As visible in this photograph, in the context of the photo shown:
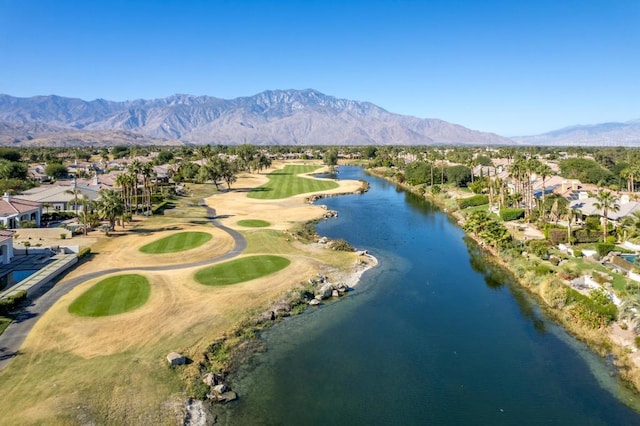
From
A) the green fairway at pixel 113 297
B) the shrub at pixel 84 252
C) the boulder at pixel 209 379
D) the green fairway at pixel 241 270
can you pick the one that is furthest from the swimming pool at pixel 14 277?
the boulder at pixel 209 379

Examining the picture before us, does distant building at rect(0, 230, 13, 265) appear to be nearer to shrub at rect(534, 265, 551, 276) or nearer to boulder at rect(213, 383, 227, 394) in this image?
boulder at rect(213, 383, 227, 394)

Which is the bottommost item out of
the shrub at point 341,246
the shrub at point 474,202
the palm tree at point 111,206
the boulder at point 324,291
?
the boulder at point 324,291

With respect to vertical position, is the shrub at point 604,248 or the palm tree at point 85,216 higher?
the palm tree at point 85,216

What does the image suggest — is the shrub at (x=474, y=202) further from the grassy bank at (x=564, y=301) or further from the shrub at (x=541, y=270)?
the shrub at (x=541, y=270)

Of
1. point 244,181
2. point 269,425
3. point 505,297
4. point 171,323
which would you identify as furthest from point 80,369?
point 244,181

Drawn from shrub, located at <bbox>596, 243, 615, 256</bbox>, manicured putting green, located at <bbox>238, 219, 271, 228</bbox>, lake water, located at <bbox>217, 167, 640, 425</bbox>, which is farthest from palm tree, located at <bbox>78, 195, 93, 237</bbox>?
shrub, located at <bbox>596, 243, 615, 256</bbox>
